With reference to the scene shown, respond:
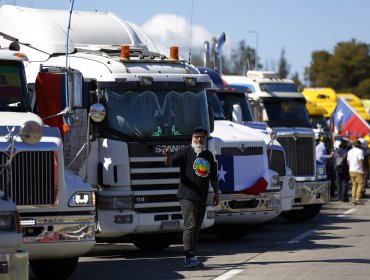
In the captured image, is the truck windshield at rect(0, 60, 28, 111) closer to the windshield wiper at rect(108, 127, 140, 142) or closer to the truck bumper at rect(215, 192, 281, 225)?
the windshield wiper at rect(108, 127, 140, 142)

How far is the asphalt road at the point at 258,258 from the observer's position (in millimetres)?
13562

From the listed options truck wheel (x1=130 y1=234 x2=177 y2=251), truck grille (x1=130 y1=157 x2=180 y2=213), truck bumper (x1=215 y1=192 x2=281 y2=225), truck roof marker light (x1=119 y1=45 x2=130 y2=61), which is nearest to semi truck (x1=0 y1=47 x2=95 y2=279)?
truck grille (x1=130 y1=157 x2=180 y2=213)

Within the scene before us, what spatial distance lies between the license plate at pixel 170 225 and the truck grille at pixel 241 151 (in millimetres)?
2420

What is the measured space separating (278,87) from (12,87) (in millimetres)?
14675

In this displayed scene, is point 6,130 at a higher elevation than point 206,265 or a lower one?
higher

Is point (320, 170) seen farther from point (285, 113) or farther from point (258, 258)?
point (258, 258)

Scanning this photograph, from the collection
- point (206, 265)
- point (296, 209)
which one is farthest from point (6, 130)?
point (296, 209)

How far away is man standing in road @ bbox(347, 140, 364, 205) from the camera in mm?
29906

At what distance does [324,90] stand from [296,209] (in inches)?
817

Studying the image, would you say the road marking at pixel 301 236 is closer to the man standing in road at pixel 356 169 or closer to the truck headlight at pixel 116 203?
the truck headlight at pixel 116 203

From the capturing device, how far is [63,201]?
12.6 m

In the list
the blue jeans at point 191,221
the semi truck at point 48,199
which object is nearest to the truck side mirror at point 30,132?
the semi truck at point 48,199

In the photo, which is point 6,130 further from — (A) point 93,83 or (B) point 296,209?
(B) point 296,209

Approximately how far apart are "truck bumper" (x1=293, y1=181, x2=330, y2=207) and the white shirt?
665 centimetres
